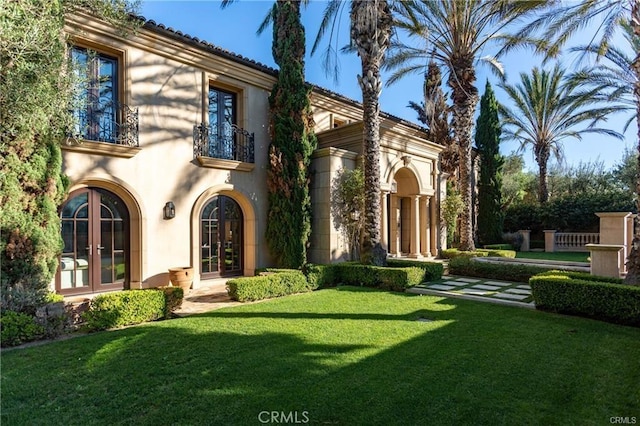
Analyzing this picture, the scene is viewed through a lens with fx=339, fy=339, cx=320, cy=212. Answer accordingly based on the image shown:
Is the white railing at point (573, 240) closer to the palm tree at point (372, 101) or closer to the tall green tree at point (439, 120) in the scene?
the tall green tree at point (439, 120)

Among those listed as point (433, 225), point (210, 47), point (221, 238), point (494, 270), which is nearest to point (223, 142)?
point (210, 47)

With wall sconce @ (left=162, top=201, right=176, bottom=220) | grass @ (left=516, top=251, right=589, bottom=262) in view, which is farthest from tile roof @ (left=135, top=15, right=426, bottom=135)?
grass @ (left=516, top=251, right=589, bottom=262)

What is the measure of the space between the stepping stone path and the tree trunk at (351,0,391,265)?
2121 millimetres

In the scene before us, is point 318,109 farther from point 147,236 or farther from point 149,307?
point 149,307

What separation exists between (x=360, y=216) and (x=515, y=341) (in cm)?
839

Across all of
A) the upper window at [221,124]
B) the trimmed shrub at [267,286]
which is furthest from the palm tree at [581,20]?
the upper window at [221,124]

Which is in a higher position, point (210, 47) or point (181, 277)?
point (210, 47)

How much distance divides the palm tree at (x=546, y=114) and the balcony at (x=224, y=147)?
873 inches

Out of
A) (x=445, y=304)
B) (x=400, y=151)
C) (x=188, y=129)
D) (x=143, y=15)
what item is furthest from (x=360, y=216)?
(x=143, y=15)

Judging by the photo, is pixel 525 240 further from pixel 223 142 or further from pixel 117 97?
pixel 117 97

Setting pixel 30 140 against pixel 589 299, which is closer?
pixel 30 140

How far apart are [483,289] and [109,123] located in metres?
12.4

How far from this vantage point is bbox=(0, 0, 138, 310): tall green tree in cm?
616

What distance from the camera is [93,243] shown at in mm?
9859
